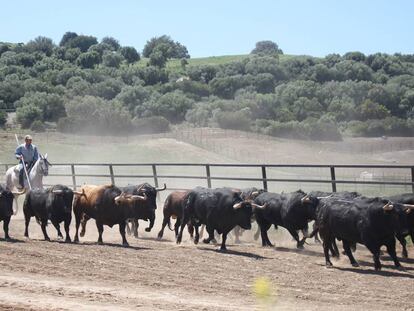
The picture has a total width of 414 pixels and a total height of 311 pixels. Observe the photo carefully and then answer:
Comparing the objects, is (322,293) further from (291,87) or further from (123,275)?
(291,87)

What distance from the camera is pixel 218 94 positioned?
109 metres

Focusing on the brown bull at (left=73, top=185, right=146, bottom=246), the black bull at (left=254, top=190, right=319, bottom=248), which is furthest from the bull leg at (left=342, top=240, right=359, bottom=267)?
the brown bull at (left=73, top=185, right=146, bottom=246)

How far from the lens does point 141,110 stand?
89125mm

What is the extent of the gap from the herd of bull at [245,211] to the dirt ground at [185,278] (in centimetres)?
50

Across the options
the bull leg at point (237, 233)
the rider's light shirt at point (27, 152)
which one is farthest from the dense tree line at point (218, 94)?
the bull leg at point (237, 233)

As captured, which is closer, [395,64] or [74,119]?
[74,119]

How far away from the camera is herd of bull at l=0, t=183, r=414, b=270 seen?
52.0ft

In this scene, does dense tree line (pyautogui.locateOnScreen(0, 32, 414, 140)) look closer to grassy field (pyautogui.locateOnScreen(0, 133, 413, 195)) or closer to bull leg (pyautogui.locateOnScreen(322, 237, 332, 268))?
grassy field (pyautogui.locateOnScreen(0, 133, 413, 195))

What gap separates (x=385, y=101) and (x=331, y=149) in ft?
83.2

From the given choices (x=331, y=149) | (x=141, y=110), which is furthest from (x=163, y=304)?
(x=141, y=110)

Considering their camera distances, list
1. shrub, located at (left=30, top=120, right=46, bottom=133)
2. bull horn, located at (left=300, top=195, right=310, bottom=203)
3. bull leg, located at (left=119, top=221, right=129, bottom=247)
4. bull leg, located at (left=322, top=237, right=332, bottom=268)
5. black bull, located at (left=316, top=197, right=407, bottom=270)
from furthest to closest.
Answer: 1. shrub, located at (left=30, top=120, right=46, bottom=133)
2. bull leg, located at (left=119, top=221, right=129, bottom=247)
3. bull horn, located at (left=300, top=195, right=310, bottom=203)
4. bull leg, located at (left=322, top=237, right=332, bottom=268)
5. black bull, located at (left=316, top=197, right=407, bottom=270)

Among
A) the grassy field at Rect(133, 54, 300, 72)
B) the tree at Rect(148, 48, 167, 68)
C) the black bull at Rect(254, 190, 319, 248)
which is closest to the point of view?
the black bull at Rect(254, 190, 319, 248)

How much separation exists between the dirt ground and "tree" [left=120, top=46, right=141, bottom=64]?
419ft

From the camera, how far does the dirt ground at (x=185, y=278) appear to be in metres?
11.6
